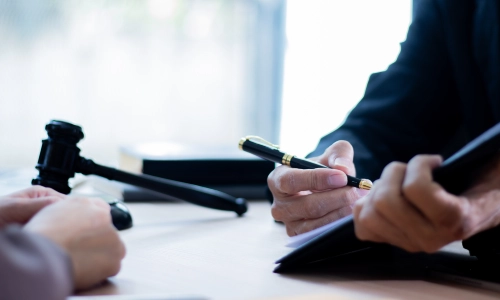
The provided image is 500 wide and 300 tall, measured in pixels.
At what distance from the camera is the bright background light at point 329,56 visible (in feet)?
7.38

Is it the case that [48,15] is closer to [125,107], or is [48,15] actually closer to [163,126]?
[125,107]

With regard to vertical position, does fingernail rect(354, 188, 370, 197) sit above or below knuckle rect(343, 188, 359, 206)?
above

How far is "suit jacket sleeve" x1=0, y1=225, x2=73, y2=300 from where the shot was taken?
1.12 feet

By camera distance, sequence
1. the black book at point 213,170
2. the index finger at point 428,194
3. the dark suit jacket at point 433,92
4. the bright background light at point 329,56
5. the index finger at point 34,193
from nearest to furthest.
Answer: the index finger at point 428,194 < the index finger at point 34,193 < the dark suit jacket at point 433,92 < the black book at point 213,170 < the bright background light at point 329,56

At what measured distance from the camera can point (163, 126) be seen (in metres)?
2.12

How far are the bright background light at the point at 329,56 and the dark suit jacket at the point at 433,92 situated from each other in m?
1.06

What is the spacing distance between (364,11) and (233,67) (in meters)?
0.51

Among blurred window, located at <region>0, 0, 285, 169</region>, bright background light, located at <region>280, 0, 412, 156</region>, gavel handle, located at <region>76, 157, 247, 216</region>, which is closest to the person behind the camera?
gavel handle, located at <region>76, 157, 247, 216</region>

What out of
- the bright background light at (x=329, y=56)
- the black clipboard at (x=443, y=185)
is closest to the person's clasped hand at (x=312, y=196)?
the black clipboard at (x=443, y=185)

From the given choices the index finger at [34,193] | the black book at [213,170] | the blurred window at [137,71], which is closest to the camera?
the index finger at [34,193]

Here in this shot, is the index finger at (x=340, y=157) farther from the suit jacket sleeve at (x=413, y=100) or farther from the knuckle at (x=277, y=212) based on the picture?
the suit jacket sleeve at (x=413, y=100)

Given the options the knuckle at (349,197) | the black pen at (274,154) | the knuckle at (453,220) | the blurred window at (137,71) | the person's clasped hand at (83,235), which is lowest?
the person's clasped hand at (83,235)

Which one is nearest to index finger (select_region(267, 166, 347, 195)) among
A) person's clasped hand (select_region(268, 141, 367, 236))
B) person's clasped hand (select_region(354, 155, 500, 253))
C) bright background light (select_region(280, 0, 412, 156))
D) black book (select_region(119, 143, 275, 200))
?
person's clasped hand (select_region(268, 141, 367, 236))

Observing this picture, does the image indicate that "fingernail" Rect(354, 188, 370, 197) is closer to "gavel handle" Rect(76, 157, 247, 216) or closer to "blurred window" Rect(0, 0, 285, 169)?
"gavel handle" Rect(76, 157, 247, 216)
